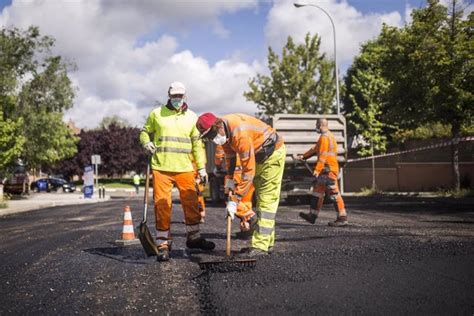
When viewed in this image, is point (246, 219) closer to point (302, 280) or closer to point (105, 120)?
point (302, 280)

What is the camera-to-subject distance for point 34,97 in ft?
83.1

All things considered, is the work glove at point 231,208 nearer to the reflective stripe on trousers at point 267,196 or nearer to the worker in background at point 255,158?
the worker in background at point 255,158

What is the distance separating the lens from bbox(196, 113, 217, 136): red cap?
16.9 ft

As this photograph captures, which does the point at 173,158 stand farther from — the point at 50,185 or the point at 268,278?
the point at 50,185

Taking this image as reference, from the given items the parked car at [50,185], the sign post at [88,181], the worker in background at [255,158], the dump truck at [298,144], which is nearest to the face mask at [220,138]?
the worker in background at [255,158]

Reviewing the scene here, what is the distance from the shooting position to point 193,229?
5.78 m

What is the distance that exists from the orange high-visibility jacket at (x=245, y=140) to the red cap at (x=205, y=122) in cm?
13

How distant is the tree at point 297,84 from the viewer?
29.8 metres

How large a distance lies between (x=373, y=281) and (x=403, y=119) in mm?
14791

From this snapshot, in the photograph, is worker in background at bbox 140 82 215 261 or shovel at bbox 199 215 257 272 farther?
worker in background at bbox 140 82 215 261

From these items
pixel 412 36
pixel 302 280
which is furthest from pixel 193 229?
pixel 412 36

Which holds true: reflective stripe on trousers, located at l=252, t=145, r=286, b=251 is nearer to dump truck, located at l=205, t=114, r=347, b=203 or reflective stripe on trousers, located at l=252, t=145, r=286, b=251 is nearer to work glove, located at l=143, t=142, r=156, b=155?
work glove, located at l=143, t=142, r=156, b=155

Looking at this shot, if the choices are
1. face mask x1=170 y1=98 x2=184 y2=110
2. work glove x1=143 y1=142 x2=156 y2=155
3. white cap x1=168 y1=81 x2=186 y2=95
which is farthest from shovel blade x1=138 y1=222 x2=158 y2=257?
white cap x1=168 y1=81 x2=186 y2=95

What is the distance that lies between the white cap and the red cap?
0.68m
